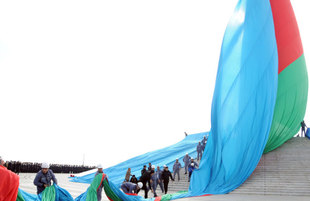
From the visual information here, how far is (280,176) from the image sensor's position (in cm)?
1451

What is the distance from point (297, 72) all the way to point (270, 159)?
747 centimetres

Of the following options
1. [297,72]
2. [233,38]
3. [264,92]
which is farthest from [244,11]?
[297,72]

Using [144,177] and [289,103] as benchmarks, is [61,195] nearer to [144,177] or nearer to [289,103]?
[144,177]

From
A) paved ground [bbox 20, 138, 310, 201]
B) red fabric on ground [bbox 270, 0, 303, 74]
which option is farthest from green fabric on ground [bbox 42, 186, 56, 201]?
red fabric on ground [bbox 270, 0, 303, 74]

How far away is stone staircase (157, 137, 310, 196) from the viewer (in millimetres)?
12766

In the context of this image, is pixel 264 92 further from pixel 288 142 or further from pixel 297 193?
pixel 288 142

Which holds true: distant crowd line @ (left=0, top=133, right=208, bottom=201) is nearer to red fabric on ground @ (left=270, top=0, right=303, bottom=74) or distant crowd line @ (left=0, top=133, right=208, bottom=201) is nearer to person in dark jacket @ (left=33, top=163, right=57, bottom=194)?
person in dark jacket @ (left=33, top=163, right=57, bottom=194)

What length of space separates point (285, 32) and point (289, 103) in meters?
4.92

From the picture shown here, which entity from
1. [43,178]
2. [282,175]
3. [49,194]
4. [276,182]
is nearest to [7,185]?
[49,194]

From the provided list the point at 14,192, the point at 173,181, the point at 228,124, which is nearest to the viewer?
the point at 14,192

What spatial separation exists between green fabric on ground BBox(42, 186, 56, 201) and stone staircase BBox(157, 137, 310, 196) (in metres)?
8.13

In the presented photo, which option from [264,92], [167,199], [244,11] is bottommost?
[167,199]

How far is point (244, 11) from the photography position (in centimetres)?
1598

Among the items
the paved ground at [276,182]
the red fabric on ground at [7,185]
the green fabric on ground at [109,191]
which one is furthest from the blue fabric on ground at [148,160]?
the red fabric on ground at [7,185]
